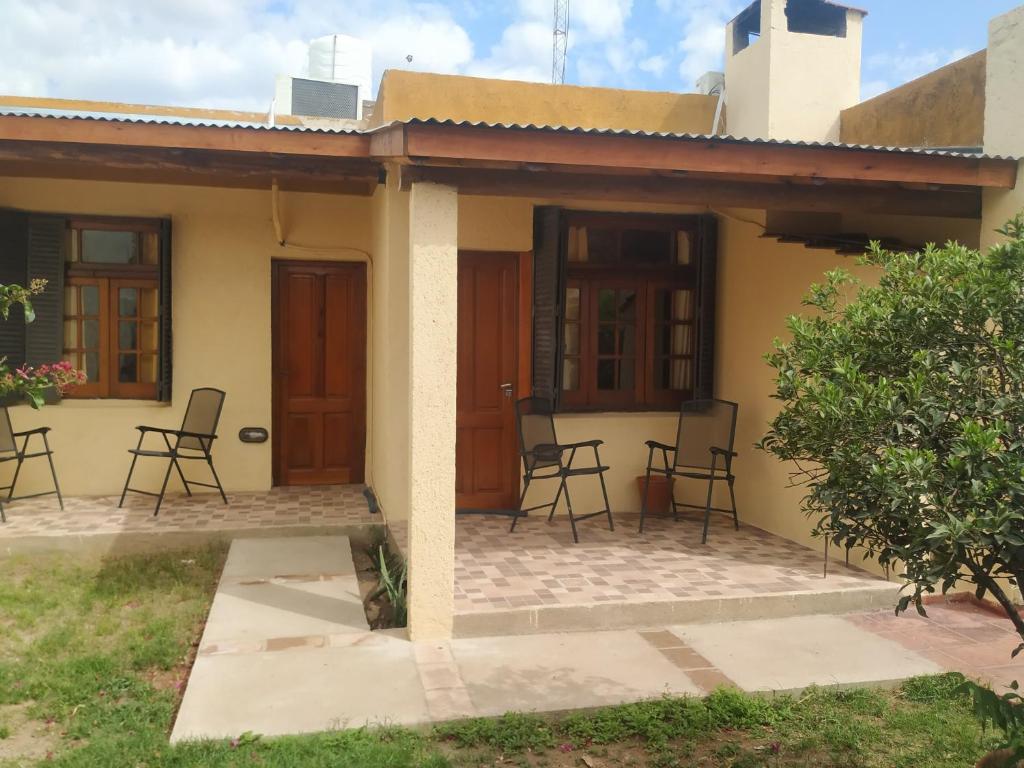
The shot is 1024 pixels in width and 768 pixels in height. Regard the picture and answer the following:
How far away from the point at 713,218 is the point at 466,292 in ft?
7.25

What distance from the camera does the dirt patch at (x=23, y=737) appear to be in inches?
137

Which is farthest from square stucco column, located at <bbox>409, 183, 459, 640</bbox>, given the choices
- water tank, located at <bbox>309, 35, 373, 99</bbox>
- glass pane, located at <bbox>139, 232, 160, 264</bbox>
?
water tank, located at <bbox>309, 35, 373, 99</bbox>

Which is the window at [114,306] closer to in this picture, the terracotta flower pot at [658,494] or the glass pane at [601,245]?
the glass pane at [601,245]

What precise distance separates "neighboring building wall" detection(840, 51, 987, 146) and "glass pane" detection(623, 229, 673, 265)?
2.47 m

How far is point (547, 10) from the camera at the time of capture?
807 inches

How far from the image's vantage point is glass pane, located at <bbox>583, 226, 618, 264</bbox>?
24.3 feet

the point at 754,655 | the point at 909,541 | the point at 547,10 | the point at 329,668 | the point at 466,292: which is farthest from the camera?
the point at 547,10

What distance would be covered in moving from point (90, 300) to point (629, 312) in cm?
466

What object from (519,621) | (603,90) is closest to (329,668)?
(519,621)

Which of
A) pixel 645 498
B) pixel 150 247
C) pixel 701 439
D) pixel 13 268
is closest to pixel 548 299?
pixel 701 439

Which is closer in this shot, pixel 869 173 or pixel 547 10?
pixel 869 173

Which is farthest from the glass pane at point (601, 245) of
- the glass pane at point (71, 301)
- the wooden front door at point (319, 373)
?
the glass pane at point (71, 301)

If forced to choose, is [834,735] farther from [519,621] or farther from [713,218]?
[713,218]

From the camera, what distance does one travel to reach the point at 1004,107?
529cm
